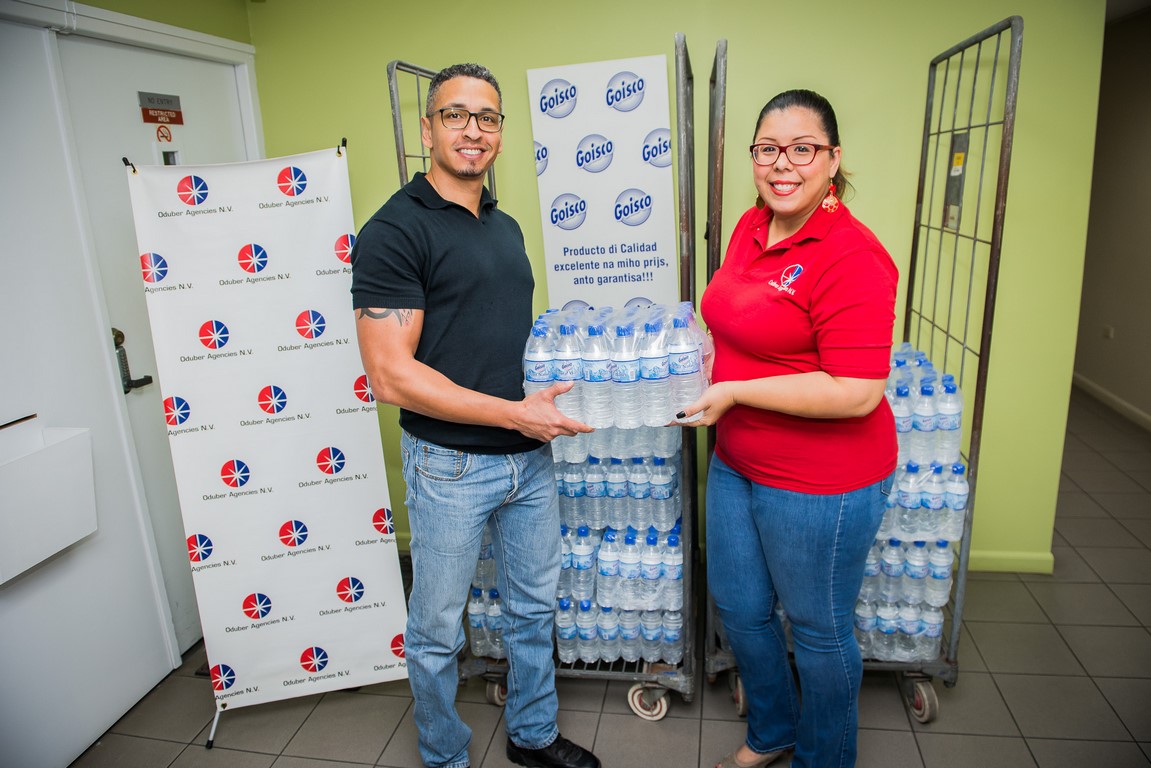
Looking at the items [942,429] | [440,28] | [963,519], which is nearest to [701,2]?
[440,28]

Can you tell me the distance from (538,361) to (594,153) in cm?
144

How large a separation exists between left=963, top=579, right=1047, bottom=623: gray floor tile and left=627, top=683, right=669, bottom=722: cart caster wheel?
1358 mm

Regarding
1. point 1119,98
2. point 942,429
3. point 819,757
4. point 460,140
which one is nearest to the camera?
point 460,140

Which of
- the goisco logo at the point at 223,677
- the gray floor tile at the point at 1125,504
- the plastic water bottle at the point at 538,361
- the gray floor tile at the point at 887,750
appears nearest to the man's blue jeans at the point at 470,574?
the plastic water bottle at the point at 538,361

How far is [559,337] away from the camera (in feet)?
6.53

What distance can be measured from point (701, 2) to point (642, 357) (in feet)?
5.62

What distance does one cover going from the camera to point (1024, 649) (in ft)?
8.95

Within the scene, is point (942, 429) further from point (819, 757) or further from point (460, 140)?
point (460, 140)

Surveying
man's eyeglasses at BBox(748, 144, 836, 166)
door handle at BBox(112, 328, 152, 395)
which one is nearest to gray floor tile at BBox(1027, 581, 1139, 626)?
man's eyeglasses at BBox(748, 144, 836, 166)

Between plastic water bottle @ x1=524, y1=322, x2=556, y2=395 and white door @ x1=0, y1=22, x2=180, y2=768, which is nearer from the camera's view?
plastic water bottle @ x1=524, y1=322, x2=556, y2=395

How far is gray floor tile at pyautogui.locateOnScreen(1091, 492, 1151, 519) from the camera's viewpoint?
3.68 metres

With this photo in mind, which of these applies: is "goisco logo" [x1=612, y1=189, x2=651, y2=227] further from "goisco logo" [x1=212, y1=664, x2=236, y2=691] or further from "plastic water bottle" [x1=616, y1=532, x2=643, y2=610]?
"goisco logo" [x1=212, y1=664, x2=236, y2=691]

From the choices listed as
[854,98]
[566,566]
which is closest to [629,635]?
[566,566]

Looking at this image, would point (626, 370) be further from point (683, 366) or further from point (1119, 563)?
point (1119, 563)
